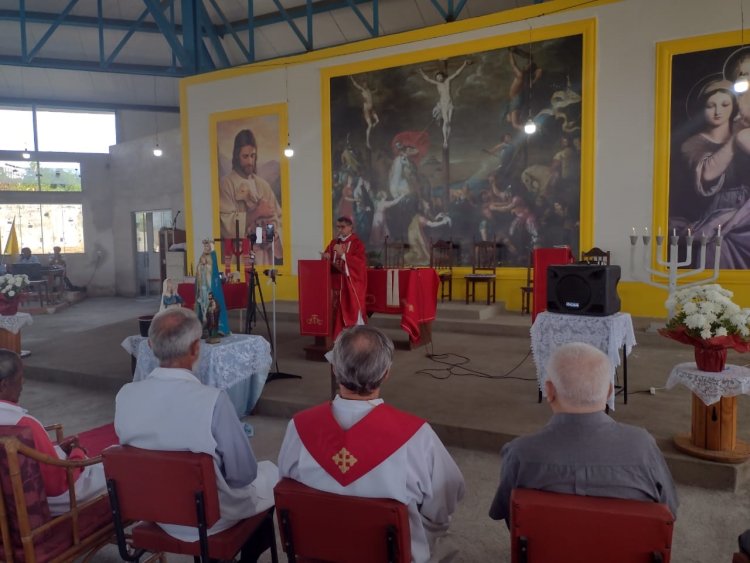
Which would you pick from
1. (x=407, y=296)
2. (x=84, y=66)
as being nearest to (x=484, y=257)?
(x=407, y=296)

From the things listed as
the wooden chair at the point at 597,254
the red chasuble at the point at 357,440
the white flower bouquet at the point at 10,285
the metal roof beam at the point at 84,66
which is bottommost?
the red chasuble at the point at 357,440

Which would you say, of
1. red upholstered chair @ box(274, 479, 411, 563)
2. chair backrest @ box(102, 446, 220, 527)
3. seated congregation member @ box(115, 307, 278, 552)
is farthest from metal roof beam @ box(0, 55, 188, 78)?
red upholstered chair @ box(274, 479, 411, 563)

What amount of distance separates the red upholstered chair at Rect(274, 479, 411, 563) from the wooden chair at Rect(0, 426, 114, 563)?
0.90 meters

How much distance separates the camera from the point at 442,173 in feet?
31.2

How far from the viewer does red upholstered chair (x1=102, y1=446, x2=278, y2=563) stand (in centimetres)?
187

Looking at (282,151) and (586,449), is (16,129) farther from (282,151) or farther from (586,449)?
(586,449)

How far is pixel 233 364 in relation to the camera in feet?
14.1

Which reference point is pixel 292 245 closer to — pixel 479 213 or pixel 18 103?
pixel 479 213

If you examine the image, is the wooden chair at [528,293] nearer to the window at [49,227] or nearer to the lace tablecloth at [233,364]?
the lace tablecloth at [233,364]

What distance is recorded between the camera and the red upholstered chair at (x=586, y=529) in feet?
4.65

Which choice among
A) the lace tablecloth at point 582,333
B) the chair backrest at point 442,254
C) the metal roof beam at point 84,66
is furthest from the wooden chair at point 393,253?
the metal roof beam at point 84,66

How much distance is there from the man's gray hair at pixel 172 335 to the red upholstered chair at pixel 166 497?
0.38 metres

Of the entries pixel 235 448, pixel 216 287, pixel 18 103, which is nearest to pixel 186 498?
pixel 235 448

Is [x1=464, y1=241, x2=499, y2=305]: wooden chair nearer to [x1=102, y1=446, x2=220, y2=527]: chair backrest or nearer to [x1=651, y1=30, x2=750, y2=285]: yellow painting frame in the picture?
[x1=651, y1=30, x2=750, y2=285]: yellow painting frame
